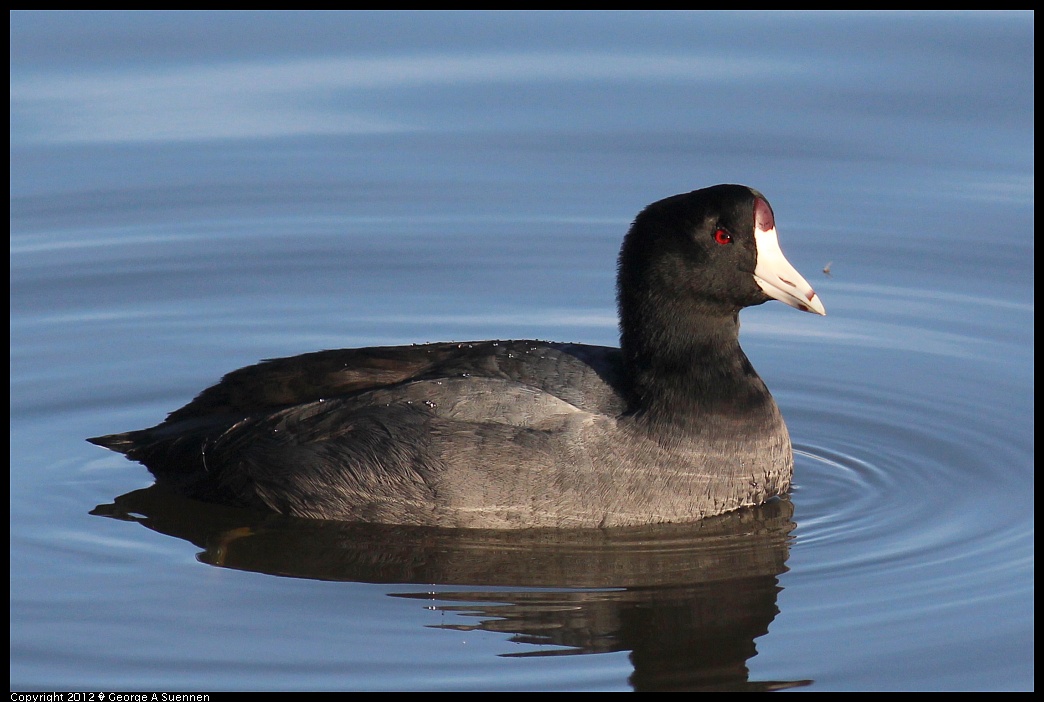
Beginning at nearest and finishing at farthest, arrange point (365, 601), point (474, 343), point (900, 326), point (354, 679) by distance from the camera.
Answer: point (354, 679), point (365, 601), point (474, 343), point (900, 326)

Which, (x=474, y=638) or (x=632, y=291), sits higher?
(x=632, y=291)

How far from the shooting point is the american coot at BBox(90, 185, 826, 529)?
8.28 meters

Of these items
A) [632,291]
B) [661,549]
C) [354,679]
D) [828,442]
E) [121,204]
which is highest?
[121,204]

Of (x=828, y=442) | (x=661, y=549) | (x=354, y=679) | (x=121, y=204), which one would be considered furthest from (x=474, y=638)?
(x=121, y=204)

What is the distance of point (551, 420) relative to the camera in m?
8.28

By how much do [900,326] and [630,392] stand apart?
2.93 meters

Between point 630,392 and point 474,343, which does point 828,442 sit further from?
point 474,343

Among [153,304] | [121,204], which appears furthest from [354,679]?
[121,204]

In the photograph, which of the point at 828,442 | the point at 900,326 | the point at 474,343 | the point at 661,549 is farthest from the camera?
the point at 900,326

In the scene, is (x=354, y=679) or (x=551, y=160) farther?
(x=551, y=160)

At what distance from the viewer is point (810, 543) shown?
8.36 m

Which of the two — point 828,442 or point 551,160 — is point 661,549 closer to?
point 828,442

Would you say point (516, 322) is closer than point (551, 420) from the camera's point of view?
No

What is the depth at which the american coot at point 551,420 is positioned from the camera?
828 centimetres
